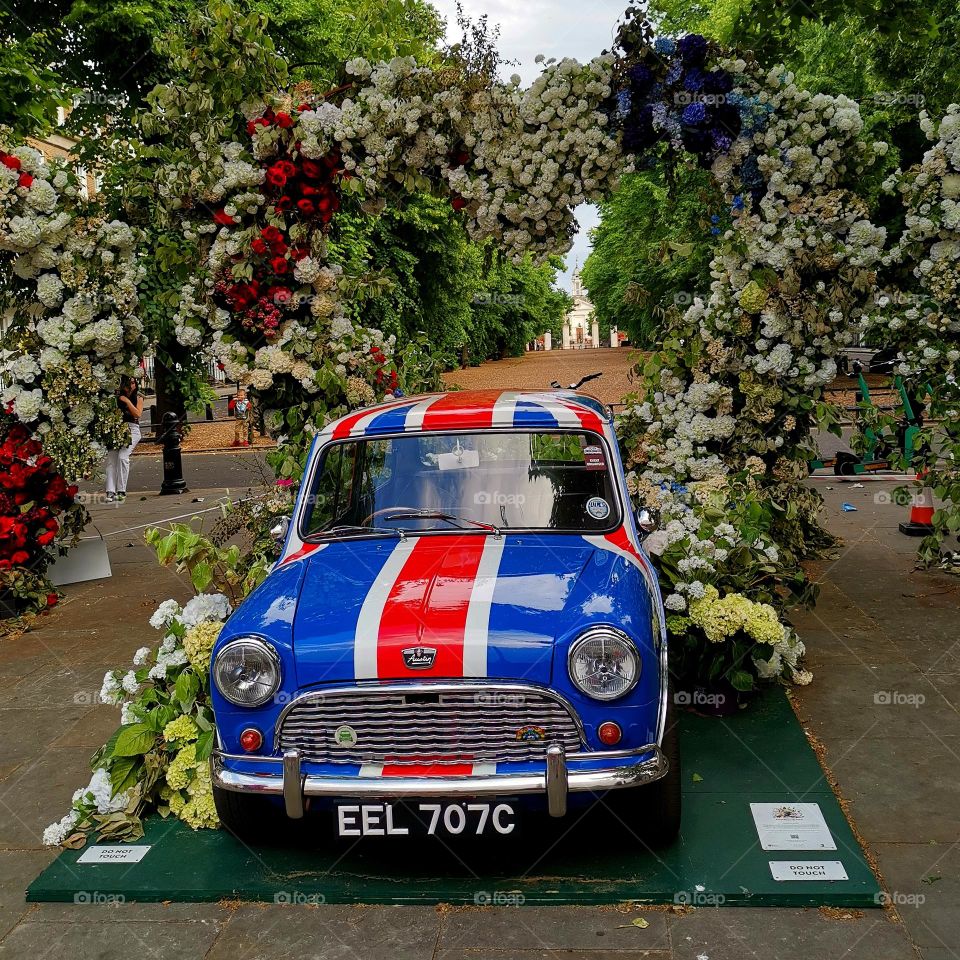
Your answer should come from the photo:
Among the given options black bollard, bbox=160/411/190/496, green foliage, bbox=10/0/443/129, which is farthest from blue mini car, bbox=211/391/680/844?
black bollard, bbox=160/411/190/496

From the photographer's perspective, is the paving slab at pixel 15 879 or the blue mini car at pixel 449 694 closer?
the blue mini car at pixel 449 694

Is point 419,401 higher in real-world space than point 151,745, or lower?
higher

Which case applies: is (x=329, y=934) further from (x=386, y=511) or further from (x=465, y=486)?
(x=465, y=486)

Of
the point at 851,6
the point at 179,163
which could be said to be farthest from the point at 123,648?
the point at 851,6

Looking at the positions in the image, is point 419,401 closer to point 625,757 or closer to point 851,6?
point 625,757

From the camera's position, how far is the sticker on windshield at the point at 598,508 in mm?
5004

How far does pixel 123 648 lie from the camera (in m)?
7.92

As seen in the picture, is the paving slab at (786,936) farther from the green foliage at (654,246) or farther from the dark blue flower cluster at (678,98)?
the dark blue flower cluster at (678,98)

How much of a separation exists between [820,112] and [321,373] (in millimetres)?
3870

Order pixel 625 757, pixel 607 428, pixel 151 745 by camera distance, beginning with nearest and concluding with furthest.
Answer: pixel 625 757 → pixel 151 745 → pixel 607 428

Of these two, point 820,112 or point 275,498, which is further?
point 275,498

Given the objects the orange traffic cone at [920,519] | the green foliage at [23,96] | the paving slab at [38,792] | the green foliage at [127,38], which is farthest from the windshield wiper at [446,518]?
the green foliage at [127,38]

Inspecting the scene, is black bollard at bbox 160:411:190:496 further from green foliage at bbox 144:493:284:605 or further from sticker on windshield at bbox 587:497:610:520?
sticker on windshield at bbox 587:497:610:520

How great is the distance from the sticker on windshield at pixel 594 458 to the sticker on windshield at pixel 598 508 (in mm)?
192
